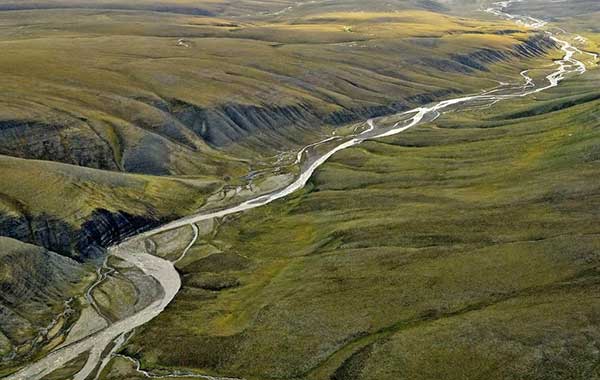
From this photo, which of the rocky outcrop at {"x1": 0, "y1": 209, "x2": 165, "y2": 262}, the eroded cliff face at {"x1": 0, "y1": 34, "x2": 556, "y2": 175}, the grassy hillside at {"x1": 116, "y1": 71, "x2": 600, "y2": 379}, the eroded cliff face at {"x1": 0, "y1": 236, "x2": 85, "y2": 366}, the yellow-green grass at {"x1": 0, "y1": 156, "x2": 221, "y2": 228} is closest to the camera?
the grassy hillside at {"x1": 116, "y1": 71, "x2": 600, "y2": 379}

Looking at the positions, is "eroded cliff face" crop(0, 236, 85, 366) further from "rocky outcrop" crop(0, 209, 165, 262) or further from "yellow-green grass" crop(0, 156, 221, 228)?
"yellow-green grass" crop(0, 156, 221, 228)

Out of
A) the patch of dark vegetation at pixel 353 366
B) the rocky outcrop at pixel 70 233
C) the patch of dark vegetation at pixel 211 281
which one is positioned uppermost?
the rocky outcrop at pixel 70 233

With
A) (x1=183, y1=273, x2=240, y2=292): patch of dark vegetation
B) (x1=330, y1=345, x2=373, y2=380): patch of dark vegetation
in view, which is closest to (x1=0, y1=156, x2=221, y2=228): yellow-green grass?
(x1=183, y1=273, x2=240, y2=292): patch of dark vegetation

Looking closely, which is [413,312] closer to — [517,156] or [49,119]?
[517,156]

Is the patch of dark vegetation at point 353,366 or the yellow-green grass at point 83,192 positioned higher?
the yellow-green grass at point 83,192

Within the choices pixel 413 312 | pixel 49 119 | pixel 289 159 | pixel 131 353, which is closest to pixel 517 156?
pixel 289 159

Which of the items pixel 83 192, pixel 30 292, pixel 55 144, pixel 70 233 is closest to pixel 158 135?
pixel 55 144

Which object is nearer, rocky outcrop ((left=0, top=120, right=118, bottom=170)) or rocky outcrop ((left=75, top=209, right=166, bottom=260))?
rocky outcrop ((left=75, top=209, right=166, bottom=260))

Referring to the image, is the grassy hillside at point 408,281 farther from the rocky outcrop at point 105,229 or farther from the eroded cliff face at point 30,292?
the eroded cliff face at point 30,292

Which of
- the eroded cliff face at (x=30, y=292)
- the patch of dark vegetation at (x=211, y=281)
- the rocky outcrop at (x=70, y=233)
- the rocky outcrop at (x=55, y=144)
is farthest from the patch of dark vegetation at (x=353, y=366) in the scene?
the rocky outcrop at (x=55, y=144)
